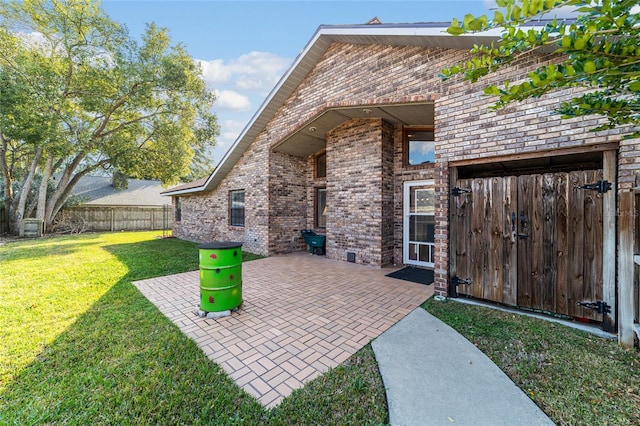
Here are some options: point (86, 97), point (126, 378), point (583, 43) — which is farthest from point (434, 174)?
point (86, 97)

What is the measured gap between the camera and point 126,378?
2592 mm

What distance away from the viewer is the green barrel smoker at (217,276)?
4.00m

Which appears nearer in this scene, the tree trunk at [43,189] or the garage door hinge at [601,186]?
the garage door hinge at [601,186]

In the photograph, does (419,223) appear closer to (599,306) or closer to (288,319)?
(599,306)

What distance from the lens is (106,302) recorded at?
15.2 feet

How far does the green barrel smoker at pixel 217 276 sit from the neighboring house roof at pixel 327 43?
3823 mm

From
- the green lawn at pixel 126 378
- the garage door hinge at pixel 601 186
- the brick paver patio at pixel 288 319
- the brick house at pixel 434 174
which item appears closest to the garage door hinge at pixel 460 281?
the brick house at pixel 434 174

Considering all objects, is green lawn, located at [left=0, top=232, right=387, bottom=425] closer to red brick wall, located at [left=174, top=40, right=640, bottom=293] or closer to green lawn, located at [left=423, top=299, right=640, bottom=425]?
green lawn, located at [left=423, top=299, right=640, bottom=425]

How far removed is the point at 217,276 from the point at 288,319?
4.21 ft

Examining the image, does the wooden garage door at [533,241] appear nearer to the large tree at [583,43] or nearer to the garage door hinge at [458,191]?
the garage door hinge at [458,191]

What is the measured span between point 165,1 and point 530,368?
39.1 ft

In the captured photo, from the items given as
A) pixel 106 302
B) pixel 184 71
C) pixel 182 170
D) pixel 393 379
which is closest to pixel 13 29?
pixel 184 71

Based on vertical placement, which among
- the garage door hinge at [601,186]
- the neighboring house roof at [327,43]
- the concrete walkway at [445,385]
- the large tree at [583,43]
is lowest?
the concrete walkway at [445,385]

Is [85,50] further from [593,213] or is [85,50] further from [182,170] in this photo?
[593,213]
